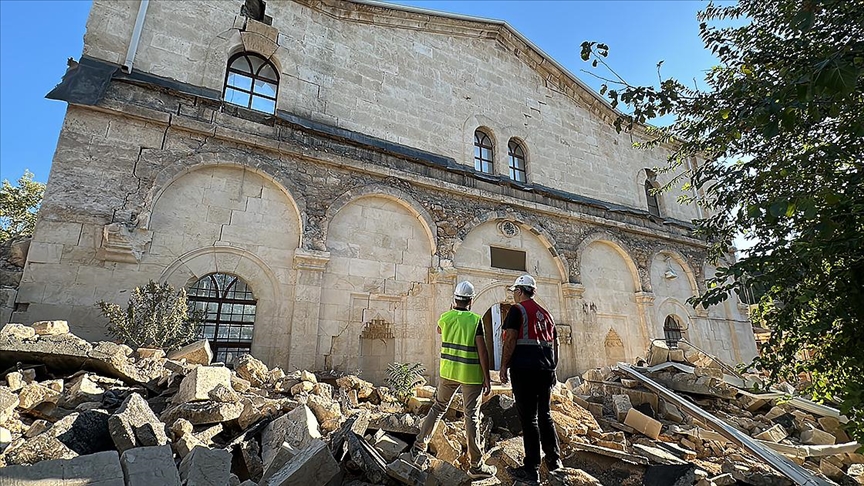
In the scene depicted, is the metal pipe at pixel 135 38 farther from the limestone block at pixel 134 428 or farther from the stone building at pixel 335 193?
the limestone block at pixel 134 428

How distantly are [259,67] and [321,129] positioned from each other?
183 centimetres

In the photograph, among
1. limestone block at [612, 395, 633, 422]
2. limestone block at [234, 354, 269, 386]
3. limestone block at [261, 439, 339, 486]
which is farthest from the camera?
limestone block at [612, 395, 633, 422]

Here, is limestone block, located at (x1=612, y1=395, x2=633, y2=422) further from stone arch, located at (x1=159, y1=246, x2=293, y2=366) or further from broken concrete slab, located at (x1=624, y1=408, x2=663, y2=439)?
stone arch, located at (x1=159, y1=246, x2=293, y2=366)

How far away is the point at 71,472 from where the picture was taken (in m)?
2.09

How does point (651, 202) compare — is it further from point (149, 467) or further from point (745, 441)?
point (149, 467)

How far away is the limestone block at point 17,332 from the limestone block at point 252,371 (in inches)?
79.1

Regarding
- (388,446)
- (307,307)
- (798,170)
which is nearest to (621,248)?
(798,170)

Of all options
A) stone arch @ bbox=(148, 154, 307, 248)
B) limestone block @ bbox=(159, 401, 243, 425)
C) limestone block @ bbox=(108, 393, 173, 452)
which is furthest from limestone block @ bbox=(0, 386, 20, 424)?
stone arch @ bbox=(148, 154, 307, 248)

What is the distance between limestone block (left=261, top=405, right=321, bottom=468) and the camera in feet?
10.2

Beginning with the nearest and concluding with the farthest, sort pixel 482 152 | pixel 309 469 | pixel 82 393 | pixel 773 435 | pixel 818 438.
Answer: pixel 309 469
pixel 82 393
pixel 773 435
pixel 818 438
pixel 482 152

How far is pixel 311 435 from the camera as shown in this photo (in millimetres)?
3160

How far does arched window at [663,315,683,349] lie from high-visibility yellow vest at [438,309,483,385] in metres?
9.45

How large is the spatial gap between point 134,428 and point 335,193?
16.8 ft

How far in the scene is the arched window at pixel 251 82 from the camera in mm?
7320
